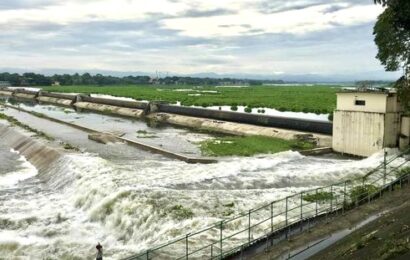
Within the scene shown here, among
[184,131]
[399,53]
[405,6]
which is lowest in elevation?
[184,131]

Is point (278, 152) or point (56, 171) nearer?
point (56, 171)

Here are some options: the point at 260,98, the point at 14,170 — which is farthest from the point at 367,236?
the point at 260,98

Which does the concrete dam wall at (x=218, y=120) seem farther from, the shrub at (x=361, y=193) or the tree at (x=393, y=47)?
the shrub at (x=361, y=193)

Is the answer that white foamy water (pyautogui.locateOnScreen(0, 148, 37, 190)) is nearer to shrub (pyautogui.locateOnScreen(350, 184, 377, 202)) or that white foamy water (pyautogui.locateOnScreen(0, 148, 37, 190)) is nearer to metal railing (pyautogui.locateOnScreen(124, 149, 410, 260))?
metal railing (pyautogui.locateOnScreen(124, 149, 410, 260))

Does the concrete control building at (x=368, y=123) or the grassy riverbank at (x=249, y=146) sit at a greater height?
the concrete control building at (x=368, y=123)

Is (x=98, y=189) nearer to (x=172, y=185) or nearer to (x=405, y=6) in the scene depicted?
(x=172, y=185)

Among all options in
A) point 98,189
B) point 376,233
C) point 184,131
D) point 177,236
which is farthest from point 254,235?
point 184,131

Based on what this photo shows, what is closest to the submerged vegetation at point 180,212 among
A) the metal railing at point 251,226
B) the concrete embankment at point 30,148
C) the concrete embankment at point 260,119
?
the metal railing at point 251,226
